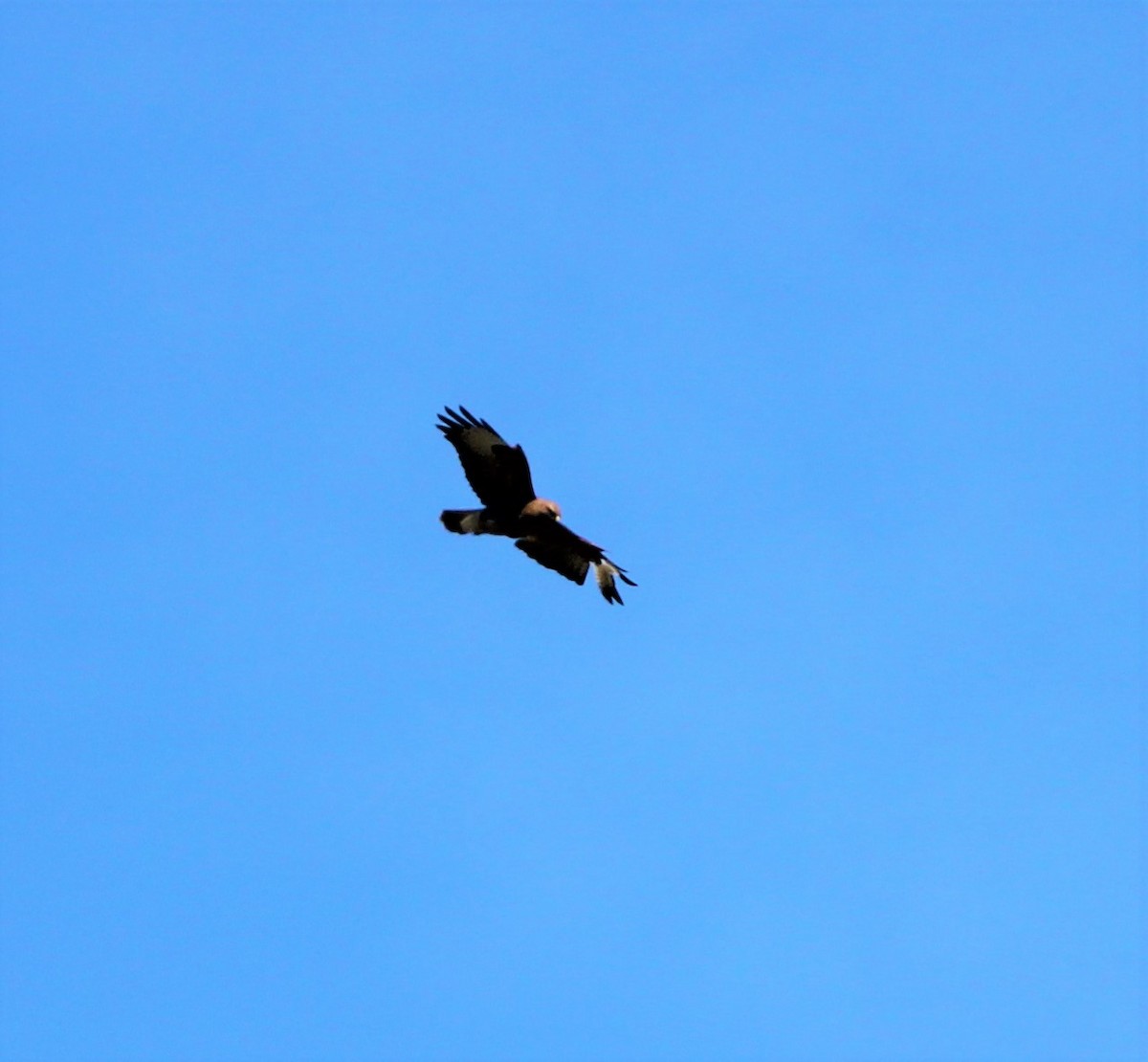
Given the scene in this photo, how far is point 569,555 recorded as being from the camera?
32531 millimetres

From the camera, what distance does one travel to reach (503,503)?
32.0 metres

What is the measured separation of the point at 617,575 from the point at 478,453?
2.39 m

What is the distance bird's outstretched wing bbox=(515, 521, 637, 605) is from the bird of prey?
0.03 ft

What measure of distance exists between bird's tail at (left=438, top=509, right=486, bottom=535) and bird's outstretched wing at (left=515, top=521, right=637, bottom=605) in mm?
519

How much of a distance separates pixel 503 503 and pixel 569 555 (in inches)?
41.4

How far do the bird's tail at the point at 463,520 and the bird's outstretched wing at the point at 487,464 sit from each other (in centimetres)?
32

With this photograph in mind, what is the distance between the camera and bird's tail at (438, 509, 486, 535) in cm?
3219

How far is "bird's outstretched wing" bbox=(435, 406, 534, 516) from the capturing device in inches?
1248

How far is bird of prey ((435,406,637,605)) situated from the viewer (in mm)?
31719

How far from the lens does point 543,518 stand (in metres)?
31.8

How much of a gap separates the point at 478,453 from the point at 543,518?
1.01 metres

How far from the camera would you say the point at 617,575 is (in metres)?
33.1

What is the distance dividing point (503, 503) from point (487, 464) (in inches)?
20.1

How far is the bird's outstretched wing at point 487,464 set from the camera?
3169cm
